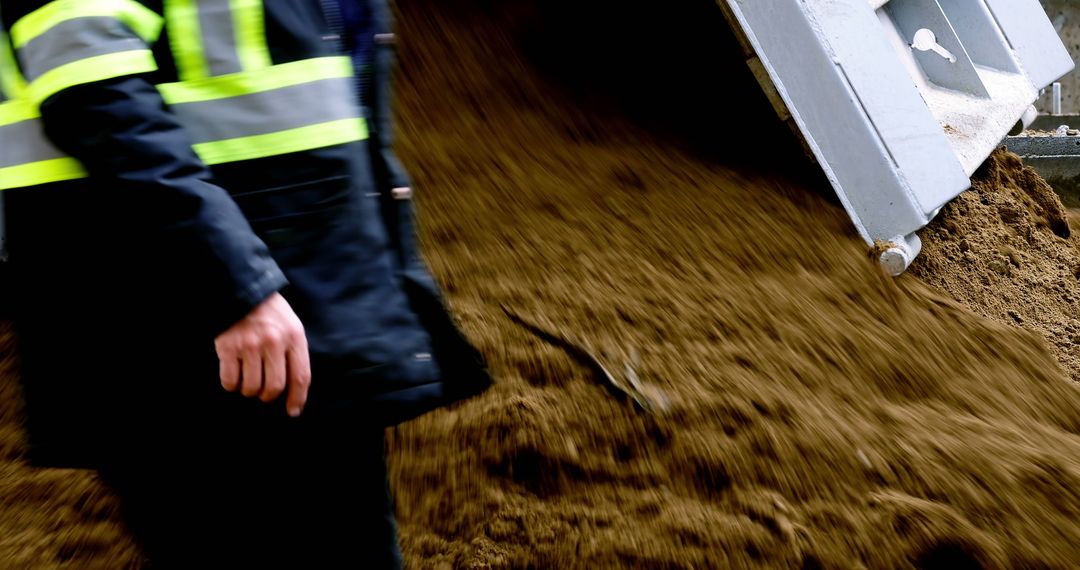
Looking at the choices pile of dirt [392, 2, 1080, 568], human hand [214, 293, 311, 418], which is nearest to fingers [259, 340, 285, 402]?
human hand [214, 293, 311, 418]

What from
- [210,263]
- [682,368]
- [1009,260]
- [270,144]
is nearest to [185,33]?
[270,144]

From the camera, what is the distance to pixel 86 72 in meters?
0.91

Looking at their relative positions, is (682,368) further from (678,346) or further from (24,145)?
(24,145)

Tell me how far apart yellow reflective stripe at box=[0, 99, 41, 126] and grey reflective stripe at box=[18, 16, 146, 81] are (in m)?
0.05

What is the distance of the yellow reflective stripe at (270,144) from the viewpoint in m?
1.00

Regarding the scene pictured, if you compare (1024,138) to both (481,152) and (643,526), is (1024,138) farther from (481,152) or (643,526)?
(643,526)

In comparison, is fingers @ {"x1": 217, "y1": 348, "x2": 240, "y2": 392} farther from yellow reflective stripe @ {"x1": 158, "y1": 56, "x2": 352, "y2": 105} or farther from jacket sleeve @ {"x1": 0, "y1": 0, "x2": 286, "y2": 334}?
yellow reflective stripe @ {"x1": 158, "y1": 56, "x2": 352, "y2": 105}

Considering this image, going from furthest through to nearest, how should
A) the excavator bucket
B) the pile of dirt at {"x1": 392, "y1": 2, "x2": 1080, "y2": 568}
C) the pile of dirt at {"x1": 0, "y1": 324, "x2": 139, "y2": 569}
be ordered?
the excavator bucket < the pile of dirt at {"x1": 392, "y1": 2, "x2": 1080, "y2": 568} < the pile of dirt at {"x1": 0, "y1": 324, "x2": 139, "y2": 569}

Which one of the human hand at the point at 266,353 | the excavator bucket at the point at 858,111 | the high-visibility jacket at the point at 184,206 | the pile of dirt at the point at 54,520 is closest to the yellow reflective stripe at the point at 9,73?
the high-visibility jacket at the point at 184,206

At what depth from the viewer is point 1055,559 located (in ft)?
5.96

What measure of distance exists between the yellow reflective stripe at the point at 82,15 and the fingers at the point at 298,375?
1.27 feet

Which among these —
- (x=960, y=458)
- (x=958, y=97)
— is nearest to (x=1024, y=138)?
(x=958, y=97)

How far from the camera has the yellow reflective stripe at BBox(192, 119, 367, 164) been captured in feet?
3.29

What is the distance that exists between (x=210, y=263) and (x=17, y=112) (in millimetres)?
304
